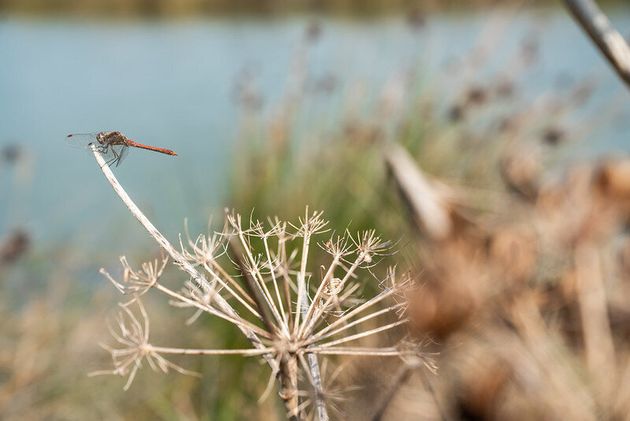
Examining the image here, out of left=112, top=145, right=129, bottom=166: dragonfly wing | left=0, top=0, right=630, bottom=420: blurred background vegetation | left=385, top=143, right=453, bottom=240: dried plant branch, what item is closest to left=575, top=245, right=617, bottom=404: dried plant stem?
left=0, top=0, right=630, bottom=420: blurred background vegetation

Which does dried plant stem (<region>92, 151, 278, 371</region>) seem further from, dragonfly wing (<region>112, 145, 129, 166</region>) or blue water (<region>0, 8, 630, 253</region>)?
blue water (<region>0, 8, 630, 253</region>)

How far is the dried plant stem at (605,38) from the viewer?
32cm

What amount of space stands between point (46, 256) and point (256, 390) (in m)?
1.09

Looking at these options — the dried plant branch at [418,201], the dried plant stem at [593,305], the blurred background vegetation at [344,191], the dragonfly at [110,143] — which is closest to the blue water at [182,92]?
the blurred background vegetation at [344,191]

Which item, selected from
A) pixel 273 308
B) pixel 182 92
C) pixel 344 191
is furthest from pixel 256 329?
A: pixel 182 92

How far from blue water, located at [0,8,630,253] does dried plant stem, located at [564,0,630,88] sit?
1093 mm

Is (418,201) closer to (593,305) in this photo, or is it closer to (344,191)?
(593,305)

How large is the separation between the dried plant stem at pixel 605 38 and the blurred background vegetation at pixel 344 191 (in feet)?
0.39

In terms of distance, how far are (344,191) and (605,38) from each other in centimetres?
132

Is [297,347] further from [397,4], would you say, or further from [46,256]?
[397,4]

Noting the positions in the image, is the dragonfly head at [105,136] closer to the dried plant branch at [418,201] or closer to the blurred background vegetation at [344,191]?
the blurred background vegetation at [344,191]

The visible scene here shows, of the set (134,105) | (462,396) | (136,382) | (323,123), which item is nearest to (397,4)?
(134,105)

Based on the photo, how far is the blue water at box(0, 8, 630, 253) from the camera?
2279 mm

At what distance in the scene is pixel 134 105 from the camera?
3131 millimetres
